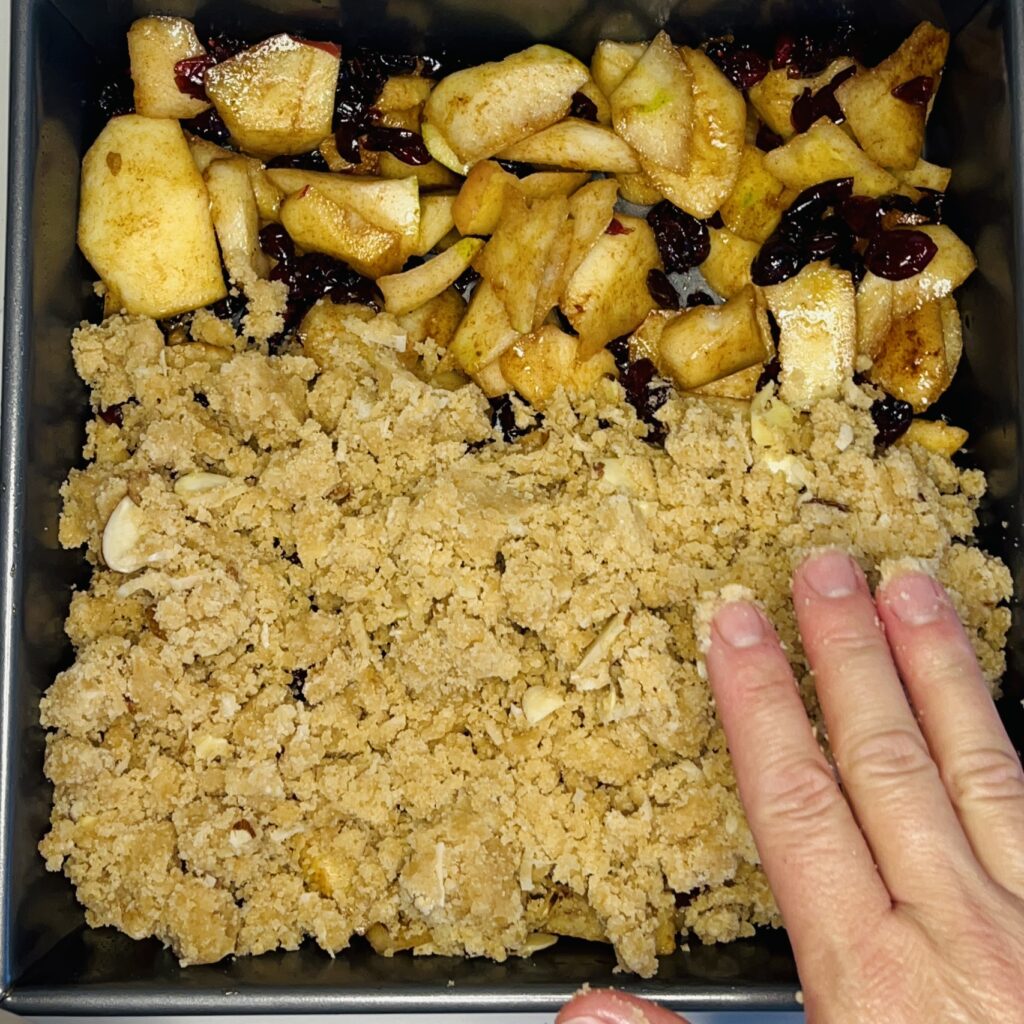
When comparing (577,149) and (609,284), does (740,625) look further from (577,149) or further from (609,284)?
(577,149)

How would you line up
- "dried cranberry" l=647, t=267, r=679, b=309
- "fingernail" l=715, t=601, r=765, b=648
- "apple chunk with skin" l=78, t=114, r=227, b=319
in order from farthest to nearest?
"dried cranberry" l=647, t=267, r=679, b=309 < "apple chunk with skin" l=78, t=114, r=227, b=319 < "fingernail" l=715, t=601, r=765, b=648

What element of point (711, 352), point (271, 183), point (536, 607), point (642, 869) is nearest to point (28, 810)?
point (536, 607)

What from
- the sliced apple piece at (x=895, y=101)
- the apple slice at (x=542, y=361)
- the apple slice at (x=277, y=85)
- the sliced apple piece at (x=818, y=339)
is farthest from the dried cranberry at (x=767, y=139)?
the apple slice at (x=277, y=85)

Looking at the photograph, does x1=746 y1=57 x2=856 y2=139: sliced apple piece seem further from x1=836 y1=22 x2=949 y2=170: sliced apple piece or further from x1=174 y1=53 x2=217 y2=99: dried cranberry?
x1=174 y1=53 x2=217 y2=99: dried cranberry

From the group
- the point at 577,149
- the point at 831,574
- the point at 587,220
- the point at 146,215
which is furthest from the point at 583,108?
the point at 831,574

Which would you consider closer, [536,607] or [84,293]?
[536,607]

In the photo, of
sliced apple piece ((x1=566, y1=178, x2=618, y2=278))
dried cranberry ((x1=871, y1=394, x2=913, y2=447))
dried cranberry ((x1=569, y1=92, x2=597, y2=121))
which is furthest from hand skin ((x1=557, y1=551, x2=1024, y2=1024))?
dried cranberry ((x1=569, y1=92, x2=597, y2=121))

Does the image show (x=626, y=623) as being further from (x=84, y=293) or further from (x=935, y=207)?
(x=84, y=293)
